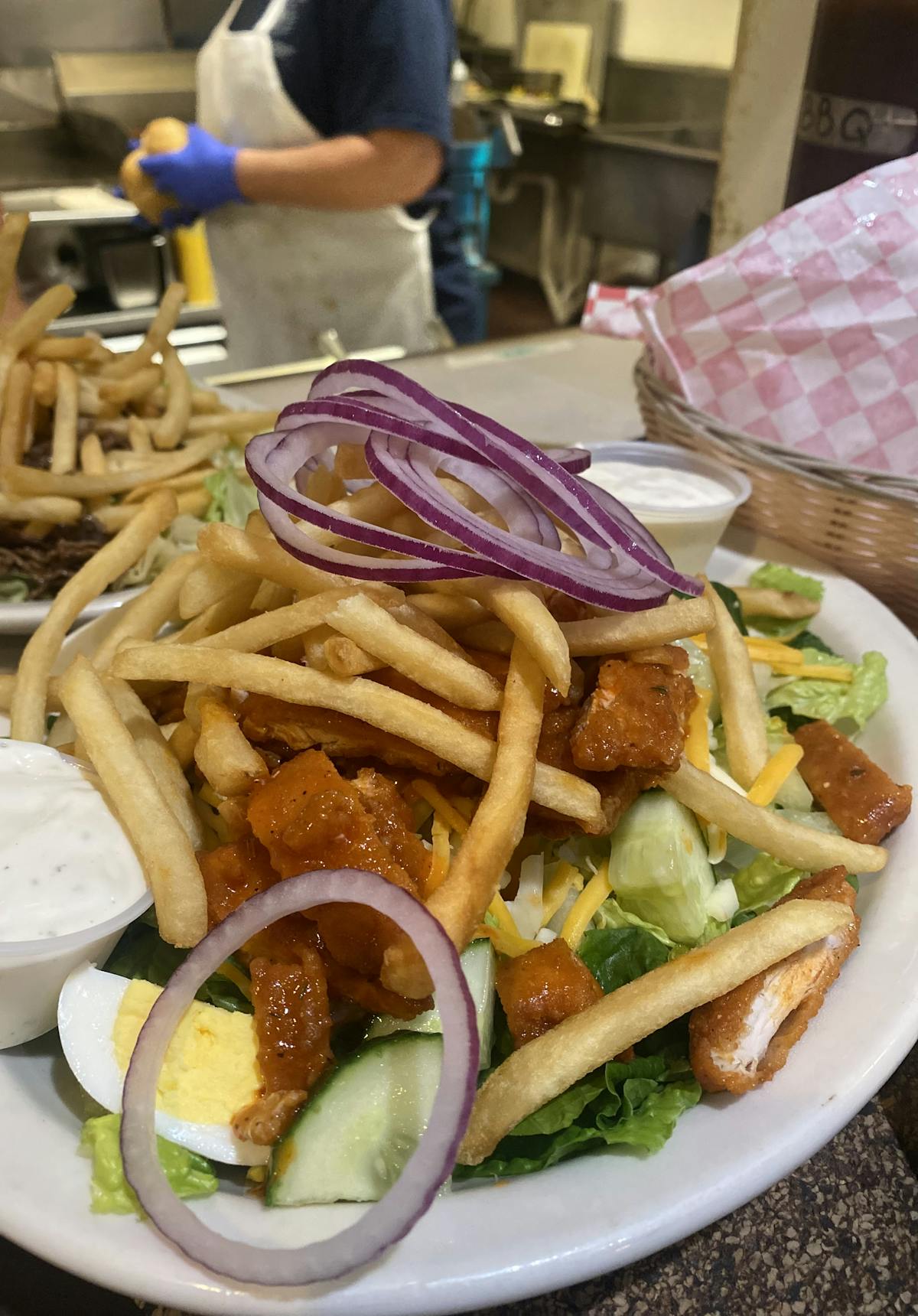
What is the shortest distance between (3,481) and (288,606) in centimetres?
120

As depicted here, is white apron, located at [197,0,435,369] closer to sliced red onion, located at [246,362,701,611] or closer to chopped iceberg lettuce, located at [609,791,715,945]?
sliced red onion, located at [246,362,701,611]

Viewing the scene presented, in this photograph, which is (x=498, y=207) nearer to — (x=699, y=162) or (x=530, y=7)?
(x=530, y=7)

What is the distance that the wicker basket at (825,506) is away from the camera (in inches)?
78.3

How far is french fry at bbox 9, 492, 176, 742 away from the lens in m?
1.56

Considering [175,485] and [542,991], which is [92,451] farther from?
[542,991]

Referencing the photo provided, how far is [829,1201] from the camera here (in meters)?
1.25

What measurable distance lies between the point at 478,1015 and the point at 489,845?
23 cm

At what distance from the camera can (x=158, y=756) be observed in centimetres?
141

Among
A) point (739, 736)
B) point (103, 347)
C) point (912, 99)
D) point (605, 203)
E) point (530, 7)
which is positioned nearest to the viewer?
point (739, 736)

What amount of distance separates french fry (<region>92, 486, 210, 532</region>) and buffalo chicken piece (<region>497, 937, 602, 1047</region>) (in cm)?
140

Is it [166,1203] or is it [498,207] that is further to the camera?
[498,207]

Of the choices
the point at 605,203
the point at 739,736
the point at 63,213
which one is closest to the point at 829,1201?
the point at 739,736

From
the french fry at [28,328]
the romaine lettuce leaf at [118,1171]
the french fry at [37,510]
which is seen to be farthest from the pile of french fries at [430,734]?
the french fry at [28,328]

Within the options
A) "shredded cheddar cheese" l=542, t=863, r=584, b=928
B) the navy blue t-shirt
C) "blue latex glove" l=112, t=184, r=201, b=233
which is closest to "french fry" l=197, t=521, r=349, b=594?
"shredded cheddar cheese" l=542, t=863, r=584, b=928
